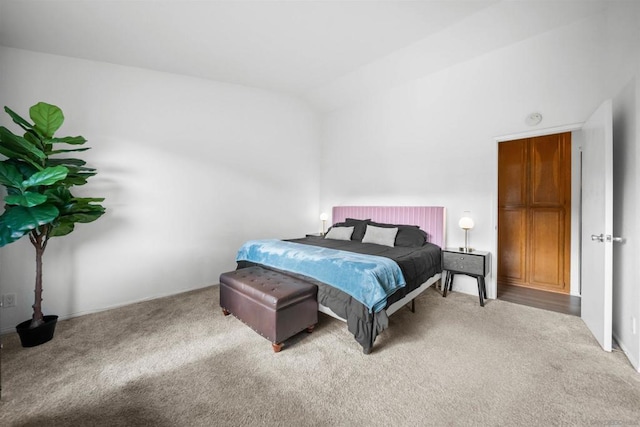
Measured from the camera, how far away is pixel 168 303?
2.94 metres

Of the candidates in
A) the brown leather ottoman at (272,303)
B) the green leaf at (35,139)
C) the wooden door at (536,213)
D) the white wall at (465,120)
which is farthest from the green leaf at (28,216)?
the wooden door at (536,213)

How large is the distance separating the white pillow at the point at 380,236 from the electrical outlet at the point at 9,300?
3.92m

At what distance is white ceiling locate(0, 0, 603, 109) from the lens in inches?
87.2

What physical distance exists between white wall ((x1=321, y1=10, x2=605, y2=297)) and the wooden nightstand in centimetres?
31

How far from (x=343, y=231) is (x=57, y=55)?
400cm

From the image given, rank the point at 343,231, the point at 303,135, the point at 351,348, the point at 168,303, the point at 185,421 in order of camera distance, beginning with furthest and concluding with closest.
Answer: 1. the point at 303,135
2. the point at 343,231
3. the point at 168,303
4. the point at 351,348
5. the point at 185,421

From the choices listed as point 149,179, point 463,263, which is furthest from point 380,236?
point 149,179

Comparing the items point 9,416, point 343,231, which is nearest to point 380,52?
point 343,231

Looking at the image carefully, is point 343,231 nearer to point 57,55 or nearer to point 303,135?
point 303,135

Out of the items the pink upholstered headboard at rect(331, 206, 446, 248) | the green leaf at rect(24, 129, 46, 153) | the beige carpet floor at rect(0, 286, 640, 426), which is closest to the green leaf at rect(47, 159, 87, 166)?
the green leaf at rect(24, 129, 46, 153)

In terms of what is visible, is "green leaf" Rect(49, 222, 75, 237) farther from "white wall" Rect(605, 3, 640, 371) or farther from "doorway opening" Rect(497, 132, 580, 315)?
"doorway opening" Rect(497, 132, 580, 315)

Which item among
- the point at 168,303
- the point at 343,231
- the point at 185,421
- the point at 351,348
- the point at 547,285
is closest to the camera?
the point at 185,421

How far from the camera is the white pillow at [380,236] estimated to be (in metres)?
3.32

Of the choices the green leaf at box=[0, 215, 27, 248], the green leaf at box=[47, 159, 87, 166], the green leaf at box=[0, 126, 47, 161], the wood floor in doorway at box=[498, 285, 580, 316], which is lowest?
the wood floor in doorway at box=[498, 285, 580, 316]
